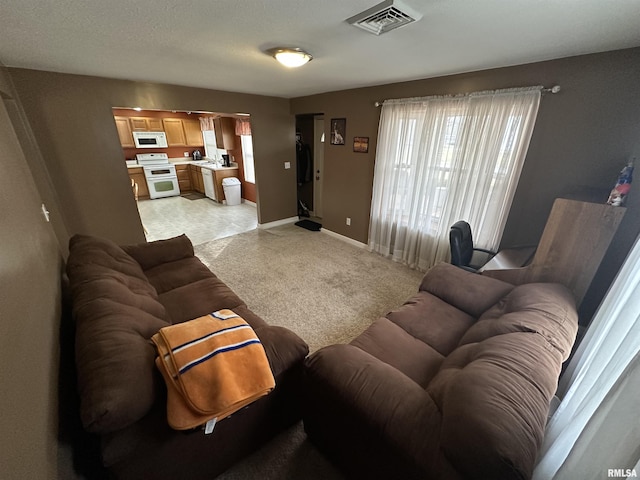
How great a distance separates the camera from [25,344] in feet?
2.67

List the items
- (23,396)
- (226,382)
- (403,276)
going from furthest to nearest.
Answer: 1. (403,276)
2. (226,382)
3. (23,396)

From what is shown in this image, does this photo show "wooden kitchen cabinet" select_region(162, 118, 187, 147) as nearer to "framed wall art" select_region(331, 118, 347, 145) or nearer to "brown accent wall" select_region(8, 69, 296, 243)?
"brown accent wall" select_region(8, 69, 296, 243)

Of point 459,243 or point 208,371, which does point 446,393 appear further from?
point 459,243

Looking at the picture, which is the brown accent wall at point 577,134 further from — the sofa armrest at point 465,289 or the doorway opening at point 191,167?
the doorway opening at point 191,167

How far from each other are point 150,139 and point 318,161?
4760 millimetres

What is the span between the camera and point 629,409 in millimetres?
589

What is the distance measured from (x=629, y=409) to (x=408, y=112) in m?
3.06

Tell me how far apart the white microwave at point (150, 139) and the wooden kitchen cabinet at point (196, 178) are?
2.91 ft

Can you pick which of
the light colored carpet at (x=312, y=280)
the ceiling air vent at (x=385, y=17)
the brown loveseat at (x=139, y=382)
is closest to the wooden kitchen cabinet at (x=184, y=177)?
the light colored carpet at (x=312, y=280)

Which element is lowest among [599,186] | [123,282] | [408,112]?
[123,282]

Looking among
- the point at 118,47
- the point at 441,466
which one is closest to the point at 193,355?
the point at 441,466

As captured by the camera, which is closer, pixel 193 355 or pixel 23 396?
pixel 23 396

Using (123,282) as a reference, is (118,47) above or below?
above

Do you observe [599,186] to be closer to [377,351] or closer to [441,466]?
[377,351]
